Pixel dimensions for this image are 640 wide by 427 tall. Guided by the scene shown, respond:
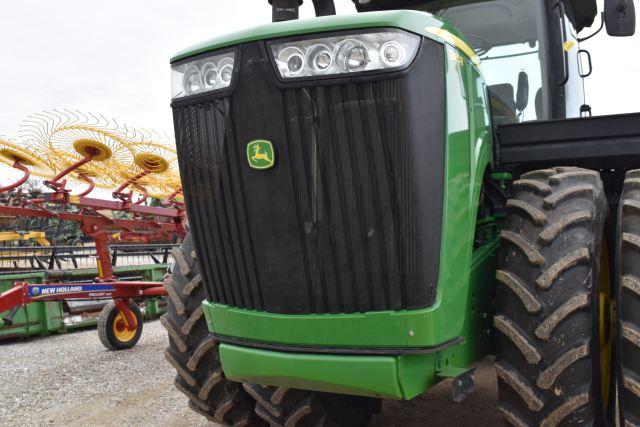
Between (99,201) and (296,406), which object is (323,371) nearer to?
(296,406)

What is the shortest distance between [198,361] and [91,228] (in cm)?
482

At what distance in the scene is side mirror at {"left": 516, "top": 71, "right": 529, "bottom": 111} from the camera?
136 inches

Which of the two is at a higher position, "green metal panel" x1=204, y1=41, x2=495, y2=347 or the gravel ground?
"green metal panel" x1=204, y1=41, x2=495, y2=347

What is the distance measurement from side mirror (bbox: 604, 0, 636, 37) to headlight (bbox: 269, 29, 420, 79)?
1426 millimetres

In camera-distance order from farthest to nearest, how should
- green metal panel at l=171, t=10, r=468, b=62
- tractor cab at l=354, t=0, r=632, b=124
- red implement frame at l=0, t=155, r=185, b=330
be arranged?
1. red implement frame at l=0, t=155, r=185, b=330
2. tractor cab at l=354, t=0, r=632, b=124
3. green metal panel at l=171, t=10, r=468, b=62

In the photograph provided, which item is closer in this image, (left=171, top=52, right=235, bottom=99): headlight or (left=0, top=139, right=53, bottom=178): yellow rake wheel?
(left=171, top=52, right=235, bottom=99): headlight

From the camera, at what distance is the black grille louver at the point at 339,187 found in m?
2.00

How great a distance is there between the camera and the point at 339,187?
204 centimetres

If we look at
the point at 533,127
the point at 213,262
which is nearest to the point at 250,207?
the point at 213,262

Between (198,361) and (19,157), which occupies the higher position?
(19,157)

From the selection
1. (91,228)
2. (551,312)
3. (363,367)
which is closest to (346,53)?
(363,367)

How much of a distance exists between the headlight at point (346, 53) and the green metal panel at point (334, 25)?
3 cm

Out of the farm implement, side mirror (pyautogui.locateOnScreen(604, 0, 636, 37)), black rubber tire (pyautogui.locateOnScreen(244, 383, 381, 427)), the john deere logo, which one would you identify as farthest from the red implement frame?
side mirror (pyautogui.locateOnScreen(604, 0, 636, 37))

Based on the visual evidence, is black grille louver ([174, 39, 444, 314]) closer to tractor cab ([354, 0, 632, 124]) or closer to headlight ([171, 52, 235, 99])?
headlight ([171, 52, 235, 99])
